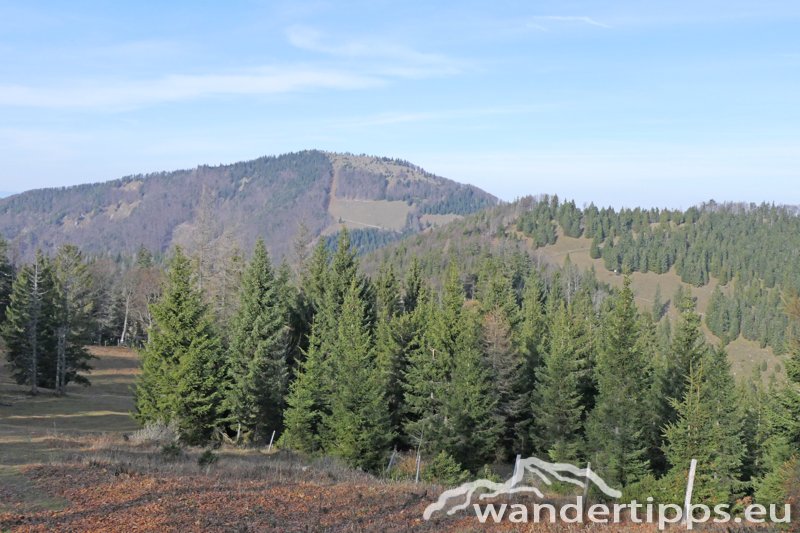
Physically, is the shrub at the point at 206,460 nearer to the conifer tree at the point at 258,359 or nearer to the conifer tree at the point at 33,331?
the conifer tree at the point at 258,359

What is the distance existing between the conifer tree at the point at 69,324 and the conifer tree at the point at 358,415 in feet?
94.4

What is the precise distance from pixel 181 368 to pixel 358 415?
964 centimetres

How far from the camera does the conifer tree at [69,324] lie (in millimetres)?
48969

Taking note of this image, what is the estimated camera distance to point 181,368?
3069 centimetres

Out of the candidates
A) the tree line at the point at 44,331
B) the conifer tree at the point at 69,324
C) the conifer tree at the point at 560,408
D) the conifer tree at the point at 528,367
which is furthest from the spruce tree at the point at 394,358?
the tree line at the point at 44,331

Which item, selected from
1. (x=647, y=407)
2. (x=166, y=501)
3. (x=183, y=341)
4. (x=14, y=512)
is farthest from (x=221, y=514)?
(x=647, y=407)

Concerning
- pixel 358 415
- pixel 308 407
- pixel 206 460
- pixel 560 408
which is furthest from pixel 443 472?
pixel 206 460

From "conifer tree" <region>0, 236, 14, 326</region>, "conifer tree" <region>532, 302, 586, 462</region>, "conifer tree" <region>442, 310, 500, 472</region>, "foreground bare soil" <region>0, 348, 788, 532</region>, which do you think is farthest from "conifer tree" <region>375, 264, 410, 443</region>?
"conifer tree" <region>0, 236, 14, 326</region>

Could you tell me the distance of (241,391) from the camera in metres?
36.8

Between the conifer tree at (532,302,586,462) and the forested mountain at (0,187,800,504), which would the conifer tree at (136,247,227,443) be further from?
the conifer tree at (532,302,586,462)

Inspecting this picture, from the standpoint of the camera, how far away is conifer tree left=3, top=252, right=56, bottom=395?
4762cm

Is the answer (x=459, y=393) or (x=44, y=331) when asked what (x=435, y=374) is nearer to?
(x=459, y=393)

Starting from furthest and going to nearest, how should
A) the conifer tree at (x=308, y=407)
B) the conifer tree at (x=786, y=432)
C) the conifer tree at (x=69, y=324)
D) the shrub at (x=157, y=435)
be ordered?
the conifer tree at (x=69, y=324), the conifer tree at (x=308, y=407), the conifer tree at (x=786, y=432), the shrub at (x=157, y=435)

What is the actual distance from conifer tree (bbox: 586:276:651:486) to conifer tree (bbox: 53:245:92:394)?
42.2 m
